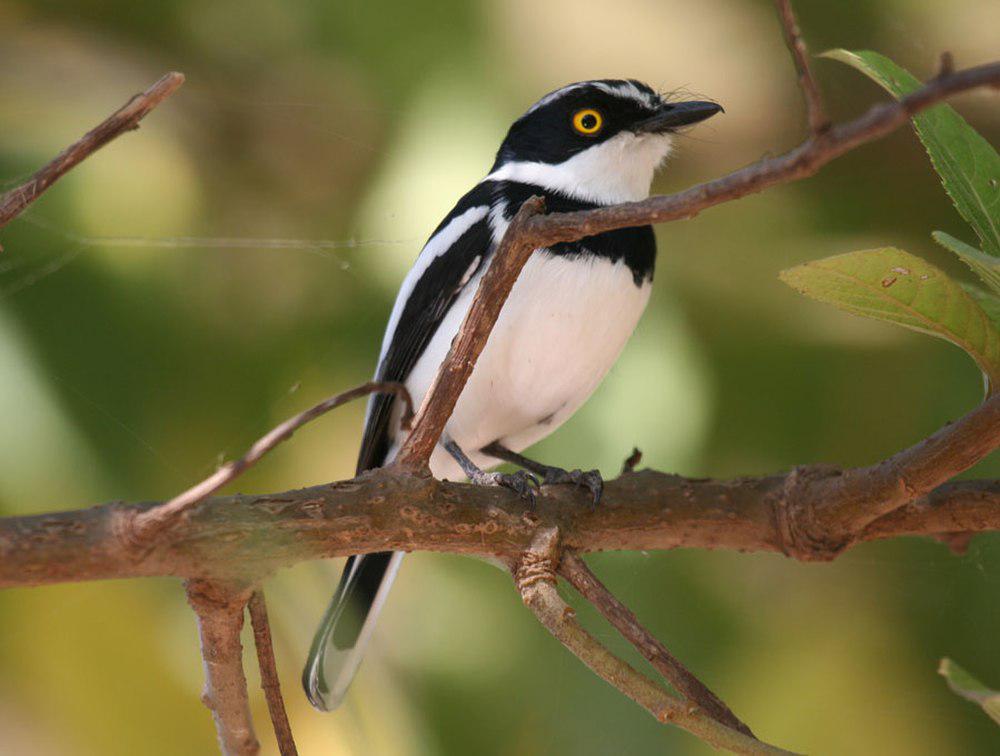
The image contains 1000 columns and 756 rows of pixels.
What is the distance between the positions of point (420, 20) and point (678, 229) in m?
0.76

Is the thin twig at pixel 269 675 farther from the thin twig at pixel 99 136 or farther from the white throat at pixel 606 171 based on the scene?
the white throat at pixel 606 171

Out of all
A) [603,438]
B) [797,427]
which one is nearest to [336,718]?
[603,438]

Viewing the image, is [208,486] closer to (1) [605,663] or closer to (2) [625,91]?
(1) [605,663]

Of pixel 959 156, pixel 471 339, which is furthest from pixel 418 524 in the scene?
pixel 959 156

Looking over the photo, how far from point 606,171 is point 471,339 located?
3.04 ft

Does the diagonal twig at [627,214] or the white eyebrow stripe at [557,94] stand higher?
the diagonal twig at [627,214]

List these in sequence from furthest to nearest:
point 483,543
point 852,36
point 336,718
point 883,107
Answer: point 852,36 < point 336,718 < point 483,543 < point 883,107

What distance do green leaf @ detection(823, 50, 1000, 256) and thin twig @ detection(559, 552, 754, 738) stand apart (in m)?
0.51

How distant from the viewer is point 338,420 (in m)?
2.42

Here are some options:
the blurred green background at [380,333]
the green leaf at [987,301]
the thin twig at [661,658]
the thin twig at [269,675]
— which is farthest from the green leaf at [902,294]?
the blurred green background at [380,333]

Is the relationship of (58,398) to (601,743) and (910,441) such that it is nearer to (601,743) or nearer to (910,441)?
(601,743)

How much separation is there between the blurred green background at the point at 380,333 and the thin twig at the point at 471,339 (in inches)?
35.0

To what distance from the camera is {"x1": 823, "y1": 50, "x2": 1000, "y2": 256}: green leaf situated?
112 cm

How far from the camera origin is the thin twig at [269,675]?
108 cm
